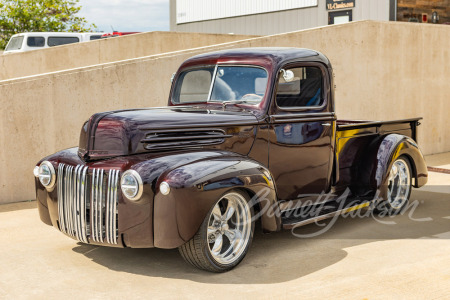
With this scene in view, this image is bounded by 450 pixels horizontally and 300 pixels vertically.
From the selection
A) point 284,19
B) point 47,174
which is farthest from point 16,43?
point 47,174

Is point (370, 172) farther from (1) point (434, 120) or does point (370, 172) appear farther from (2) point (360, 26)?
(1) point (434, 120)

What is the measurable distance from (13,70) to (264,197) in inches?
524

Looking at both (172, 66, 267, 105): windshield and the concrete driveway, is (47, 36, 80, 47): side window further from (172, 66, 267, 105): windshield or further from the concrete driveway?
(172, 66, 267, 105): windshield

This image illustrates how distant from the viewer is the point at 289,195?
5.93 metres

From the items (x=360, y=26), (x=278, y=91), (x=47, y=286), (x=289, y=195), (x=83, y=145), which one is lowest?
(x=47, y=286)

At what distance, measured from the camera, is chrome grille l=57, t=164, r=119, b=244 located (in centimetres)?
478

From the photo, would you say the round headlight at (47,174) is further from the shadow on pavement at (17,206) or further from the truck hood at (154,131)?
the shadow on pavement at (17,206)

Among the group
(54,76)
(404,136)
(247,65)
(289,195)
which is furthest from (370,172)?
(54,76)

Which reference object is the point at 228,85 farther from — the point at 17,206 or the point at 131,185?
the point at 17,206

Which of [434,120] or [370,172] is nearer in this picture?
[370,172]

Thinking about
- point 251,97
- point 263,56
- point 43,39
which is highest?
point 43,39

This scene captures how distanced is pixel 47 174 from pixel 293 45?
6216mm

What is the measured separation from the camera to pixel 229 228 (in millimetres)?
5121
